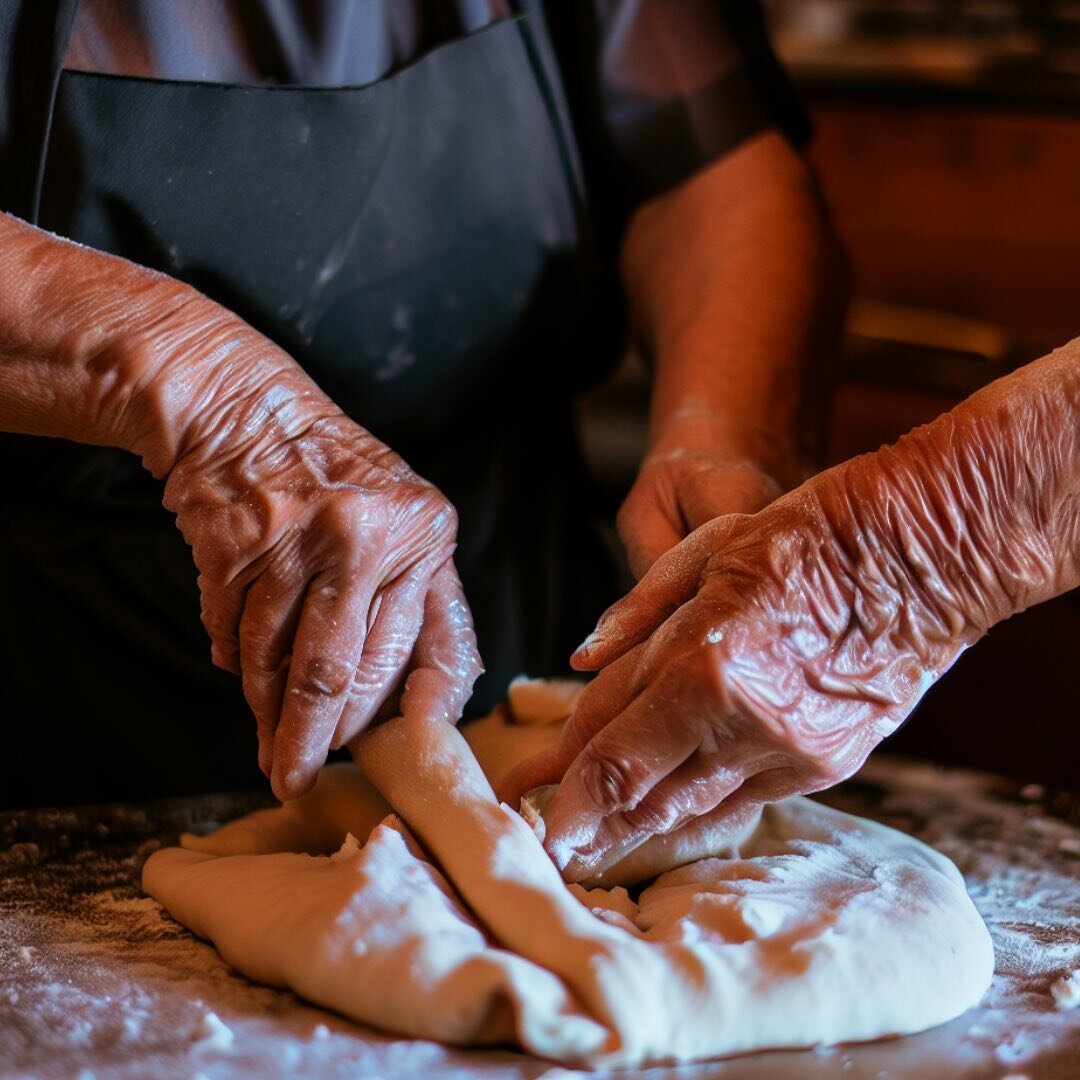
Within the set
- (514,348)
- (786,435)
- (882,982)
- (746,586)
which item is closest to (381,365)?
(514,348)

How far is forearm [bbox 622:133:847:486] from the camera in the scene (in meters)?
1.40

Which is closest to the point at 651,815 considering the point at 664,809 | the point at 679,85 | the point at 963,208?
the point at 664,809

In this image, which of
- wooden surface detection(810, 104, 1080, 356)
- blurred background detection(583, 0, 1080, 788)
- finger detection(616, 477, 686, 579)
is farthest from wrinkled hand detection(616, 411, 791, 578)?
Result: wooden surface detection(810, 104, 1080, 356)

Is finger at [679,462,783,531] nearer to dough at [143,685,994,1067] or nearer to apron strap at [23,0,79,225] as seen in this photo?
dough at [143,685,994,1067]

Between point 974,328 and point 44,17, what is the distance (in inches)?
89.5

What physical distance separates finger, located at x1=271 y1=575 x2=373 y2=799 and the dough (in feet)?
0.26

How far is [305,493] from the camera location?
102 cm

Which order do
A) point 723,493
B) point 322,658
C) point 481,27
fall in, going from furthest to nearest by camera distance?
point 481,27
point 723,493
point 322,658

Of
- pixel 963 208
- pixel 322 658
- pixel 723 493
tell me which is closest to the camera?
pixel 322 658

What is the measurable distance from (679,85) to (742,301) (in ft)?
0.89

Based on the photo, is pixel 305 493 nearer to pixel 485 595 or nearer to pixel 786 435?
pixel 485 595

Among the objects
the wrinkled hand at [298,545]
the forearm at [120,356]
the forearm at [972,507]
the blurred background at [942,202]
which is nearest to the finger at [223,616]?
the wrinkled hand at [298,545]

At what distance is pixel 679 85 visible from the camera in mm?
1525

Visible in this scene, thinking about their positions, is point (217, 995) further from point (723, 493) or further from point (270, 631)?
point (723, 493)
